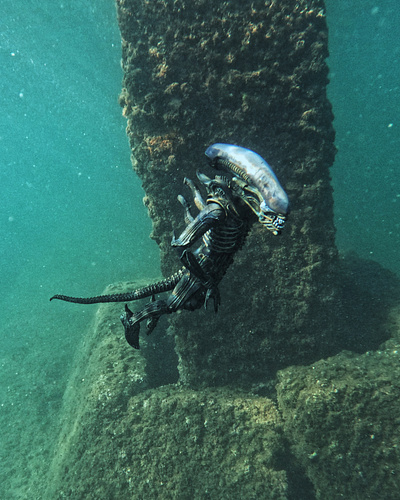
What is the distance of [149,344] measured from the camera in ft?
24.8

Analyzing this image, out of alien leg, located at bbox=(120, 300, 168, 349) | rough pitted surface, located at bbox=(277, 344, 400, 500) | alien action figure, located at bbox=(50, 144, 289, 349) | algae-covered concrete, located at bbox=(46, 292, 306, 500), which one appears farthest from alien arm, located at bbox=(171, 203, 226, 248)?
algae-covered concrete, located at bbox=(46, 292, 306, 500)

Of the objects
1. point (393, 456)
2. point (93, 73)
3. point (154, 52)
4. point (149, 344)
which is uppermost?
point (93, 73)

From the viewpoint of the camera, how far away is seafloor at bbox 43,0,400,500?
4.33 m

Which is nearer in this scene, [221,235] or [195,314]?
[221,235]

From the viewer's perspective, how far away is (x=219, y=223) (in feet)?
8.75

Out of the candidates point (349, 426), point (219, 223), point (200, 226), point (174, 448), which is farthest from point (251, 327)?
point (200, 226)

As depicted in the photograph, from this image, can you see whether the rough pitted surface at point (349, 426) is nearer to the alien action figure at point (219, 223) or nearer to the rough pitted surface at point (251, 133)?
the rough pitted surface at point (251, 133)

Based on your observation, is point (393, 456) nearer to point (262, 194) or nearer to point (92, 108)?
point (262, 194)

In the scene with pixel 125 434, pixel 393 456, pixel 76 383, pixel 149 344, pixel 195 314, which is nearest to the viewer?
pixel 393 456

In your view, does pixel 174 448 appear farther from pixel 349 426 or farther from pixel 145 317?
pixel 145 317

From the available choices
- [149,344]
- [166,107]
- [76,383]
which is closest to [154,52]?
[166,107]

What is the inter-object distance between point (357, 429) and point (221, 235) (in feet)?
12.6

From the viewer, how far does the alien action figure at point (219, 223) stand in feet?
7.36

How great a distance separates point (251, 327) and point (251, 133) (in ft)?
12.4
